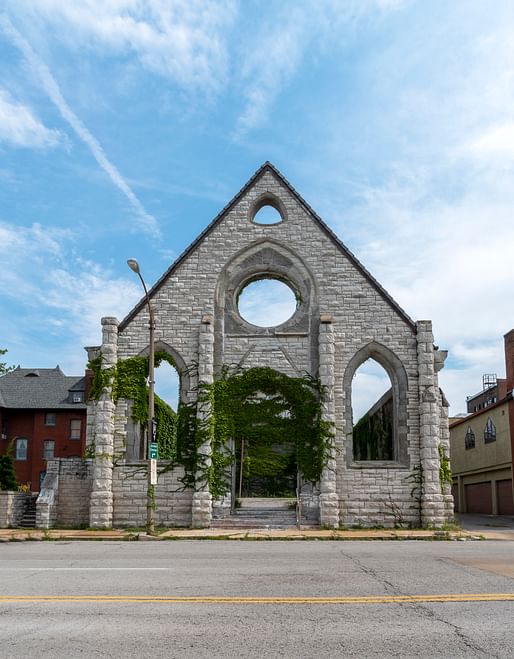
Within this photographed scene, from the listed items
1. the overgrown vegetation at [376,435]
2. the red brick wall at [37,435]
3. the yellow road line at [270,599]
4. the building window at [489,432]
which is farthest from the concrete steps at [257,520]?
the red brick wall at [37,435]

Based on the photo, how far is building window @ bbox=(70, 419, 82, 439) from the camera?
49281 millimetres

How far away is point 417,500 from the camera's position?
66.9 feet

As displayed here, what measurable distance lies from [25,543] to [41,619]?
10558 mm

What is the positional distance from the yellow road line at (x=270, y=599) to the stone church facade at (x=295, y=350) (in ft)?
40.6

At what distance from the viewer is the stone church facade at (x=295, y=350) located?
2034 centimetres

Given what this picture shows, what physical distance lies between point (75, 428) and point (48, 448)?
2.32 meters

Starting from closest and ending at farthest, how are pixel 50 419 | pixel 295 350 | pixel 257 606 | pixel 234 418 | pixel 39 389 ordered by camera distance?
pixel 257 606 < pixel 234 418 < pixel 295 350 < pixel 50 419 < pixel 39 389

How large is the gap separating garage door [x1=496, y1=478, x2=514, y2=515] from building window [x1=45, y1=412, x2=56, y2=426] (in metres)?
32.0

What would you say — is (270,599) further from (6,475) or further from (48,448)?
(48,448)

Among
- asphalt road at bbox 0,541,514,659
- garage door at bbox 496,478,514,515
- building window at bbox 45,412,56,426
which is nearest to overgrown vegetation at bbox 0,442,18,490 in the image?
asphalt road at bbox 0,541,514,659

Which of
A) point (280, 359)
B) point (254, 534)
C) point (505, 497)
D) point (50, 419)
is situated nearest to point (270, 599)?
point (254, 534)

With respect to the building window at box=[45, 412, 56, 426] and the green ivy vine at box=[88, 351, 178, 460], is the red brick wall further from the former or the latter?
the green ivy vine at box=[88, 351, 178, 460]

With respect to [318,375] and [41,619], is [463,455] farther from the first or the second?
[41,619]

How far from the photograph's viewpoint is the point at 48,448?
161 ft
